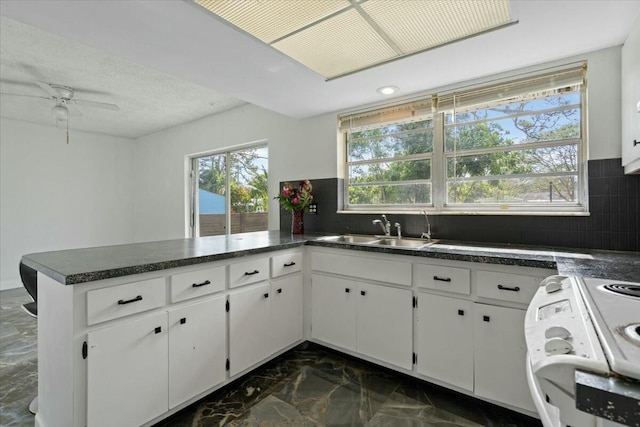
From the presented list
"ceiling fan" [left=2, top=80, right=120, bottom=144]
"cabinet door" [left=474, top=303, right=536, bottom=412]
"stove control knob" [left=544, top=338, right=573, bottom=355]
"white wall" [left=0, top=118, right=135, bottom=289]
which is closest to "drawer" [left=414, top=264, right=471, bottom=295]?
"cabinet door" [left=474, top=303, right=536, bottom=412]

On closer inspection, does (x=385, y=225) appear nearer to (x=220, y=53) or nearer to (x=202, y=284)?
(x=202, y=284)

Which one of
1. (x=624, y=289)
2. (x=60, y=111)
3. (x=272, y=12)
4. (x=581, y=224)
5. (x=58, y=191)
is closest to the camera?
(x=624, y=289)

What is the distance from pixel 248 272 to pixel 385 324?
1013mm

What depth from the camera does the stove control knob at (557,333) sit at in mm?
699

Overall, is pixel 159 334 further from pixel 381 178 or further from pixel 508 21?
pixel 508 21

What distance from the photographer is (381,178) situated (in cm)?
301

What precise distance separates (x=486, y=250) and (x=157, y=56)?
2472 mm

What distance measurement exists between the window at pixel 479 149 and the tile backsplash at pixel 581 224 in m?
0.12

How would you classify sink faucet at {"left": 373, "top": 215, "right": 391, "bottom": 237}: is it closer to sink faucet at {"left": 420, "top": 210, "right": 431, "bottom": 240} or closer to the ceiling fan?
sink faucet at {"left": 420, "top": 210, "right": 431, "bottom": 240}

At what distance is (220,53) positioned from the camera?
6.43 feet

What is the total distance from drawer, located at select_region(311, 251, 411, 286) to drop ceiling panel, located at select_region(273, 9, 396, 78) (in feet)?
4.52

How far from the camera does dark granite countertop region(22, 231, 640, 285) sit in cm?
131

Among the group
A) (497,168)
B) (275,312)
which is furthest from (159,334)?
(497,168)

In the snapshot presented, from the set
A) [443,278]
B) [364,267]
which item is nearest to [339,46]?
[364,267]
